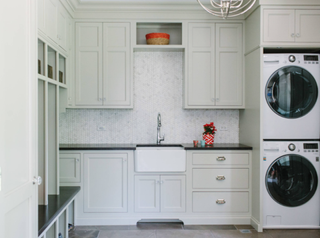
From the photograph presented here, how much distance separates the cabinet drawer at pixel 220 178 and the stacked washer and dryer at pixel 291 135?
0.28 meters

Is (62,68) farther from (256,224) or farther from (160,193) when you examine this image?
(256,224)

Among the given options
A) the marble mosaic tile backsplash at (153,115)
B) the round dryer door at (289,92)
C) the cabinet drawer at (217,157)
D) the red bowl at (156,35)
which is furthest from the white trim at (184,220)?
the red bowl at (156,35)

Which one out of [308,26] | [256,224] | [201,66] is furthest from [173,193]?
[308,26]

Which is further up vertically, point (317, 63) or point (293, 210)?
point (317, 63)

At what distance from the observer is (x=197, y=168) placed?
342 cm

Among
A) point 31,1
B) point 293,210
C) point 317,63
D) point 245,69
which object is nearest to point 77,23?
point 31,1

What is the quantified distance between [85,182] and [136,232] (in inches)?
31.6

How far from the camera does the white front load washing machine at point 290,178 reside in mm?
3225

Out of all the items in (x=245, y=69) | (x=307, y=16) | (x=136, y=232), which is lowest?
(x=136, y=232)

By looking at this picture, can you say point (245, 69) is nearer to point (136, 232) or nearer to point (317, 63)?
point (317, 63)

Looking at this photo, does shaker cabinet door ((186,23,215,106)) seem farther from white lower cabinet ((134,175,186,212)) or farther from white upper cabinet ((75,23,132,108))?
white lower cabinet ((134,175,186,212))

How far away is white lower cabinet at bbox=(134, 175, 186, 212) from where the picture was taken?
3402 millimetres

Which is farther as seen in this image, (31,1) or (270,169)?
(270,169)

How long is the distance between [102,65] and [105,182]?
1401 mm
